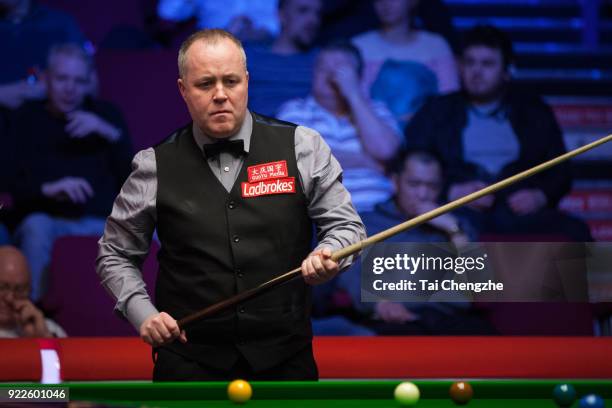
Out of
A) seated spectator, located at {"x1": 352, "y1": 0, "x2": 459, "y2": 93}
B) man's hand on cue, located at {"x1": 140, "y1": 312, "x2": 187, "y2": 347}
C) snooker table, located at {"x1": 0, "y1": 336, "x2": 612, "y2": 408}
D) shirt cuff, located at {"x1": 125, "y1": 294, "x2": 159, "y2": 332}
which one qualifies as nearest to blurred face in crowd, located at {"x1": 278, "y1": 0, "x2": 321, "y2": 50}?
seated spectator, located at {"x1": 352, "y1": 0, "x2": 459, "y2": 93}

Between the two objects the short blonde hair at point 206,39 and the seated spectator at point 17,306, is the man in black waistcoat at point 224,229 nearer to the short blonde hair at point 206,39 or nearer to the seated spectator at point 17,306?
the short blonde hair at point 206,39

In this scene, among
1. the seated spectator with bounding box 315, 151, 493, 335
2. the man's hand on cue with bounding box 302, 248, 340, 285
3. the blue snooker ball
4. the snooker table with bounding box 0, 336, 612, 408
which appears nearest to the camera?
the blue snooker ball

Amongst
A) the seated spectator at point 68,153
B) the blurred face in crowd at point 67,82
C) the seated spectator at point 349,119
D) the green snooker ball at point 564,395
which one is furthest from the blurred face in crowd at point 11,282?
the green snooker ball at point 564,395

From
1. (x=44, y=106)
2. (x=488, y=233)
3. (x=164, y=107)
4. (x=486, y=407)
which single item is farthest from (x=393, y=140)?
(x=486, y=407)

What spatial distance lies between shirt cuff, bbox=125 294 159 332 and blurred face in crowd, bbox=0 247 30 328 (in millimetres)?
2328

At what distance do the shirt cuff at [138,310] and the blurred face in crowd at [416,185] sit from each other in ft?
8.50

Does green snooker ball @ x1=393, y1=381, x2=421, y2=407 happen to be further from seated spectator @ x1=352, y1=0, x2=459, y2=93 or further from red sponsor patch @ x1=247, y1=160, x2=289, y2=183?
seated spectator @ x1=352, y1=0, x2=459, y2=93

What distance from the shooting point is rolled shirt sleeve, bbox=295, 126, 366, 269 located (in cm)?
255

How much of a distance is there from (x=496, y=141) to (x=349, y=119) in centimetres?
80

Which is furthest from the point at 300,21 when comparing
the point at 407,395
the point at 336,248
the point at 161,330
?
the point at 407,395

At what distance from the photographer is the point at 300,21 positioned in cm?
505

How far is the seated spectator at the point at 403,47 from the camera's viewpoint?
5.07m

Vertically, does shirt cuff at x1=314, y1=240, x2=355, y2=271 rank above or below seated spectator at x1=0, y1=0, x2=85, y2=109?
below

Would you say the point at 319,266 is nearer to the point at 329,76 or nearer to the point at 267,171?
the point at 267,171
